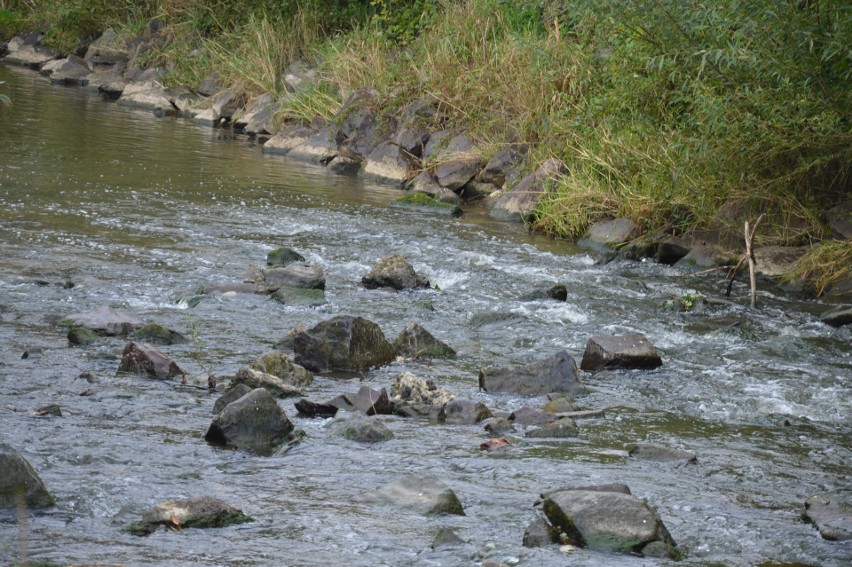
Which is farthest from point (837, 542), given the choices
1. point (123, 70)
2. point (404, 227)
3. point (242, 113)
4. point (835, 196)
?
point (123, 70)

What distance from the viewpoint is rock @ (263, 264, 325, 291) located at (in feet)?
28.6

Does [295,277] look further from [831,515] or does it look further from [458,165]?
[458,165]

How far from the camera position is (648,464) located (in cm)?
513

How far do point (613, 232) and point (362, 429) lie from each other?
712cm

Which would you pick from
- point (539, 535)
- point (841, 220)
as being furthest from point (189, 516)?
point (841, 220)

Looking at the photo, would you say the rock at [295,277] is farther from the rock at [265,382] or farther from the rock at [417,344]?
the rock at [265,382]

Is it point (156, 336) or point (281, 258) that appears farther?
point (281, 258)

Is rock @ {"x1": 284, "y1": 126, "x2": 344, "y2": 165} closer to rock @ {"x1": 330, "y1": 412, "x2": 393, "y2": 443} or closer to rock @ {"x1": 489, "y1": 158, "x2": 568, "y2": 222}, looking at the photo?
rock @ {"x1": 489, "y1": 158, "x2": 568, "y2": 222}

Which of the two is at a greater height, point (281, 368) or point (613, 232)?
point (281, 368)

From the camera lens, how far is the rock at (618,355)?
6.93 meters

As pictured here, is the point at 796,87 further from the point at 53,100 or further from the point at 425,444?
the point at 53,100

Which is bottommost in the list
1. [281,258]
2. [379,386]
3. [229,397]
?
[281,258]

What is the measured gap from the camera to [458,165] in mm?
15062

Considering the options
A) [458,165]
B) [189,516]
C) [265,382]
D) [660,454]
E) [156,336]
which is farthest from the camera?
[458,165]
